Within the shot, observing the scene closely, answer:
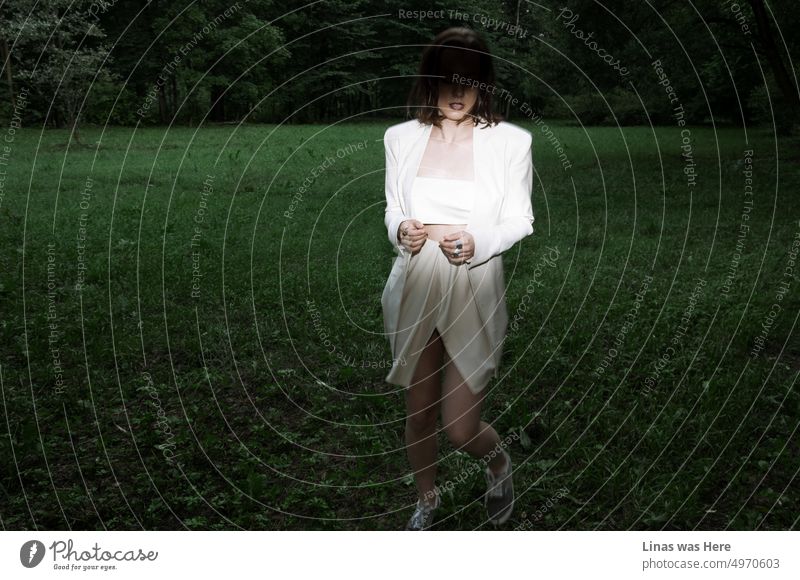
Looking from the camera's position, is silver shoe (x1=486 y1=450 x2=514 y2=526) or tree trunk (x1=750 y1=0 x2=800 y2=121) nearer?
silver shoe (x1=486 y1=450 x2=514 y2=526)

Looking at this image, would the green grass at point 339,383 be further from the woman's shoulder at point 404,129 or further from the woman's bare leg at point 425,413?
the woman's shoulder at point 404,129

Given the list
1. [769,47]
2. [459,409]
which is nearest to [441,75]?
[459,409]

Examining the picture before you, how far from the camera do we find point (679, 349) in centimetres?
578

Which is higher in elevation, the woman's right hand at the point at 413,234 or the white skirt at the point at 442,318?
the woman's right hand at the point at 413,234

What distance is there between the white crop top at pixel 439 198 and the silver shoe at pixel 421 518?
1.40m

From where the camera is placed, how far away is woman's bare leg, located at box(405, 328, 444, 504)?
10.7 feet

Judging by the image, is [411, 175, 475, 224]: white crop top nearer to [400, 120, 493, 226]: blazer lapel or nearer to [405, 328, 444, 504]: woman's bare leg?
[400, 120, 493, 226]: blazer lapel

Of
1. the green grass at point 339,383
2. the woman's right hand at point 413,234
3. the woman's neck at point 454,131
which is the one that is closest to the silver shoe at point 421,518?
the green grass at point 339,383

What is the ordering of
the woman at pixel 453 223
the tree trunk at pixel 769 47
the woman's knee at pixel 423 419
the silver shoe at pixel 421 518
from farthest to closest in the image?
1. the tree trunk at pixel 769 47
2. the silver shoe at pixel 421 518
3. the woman's knee at pixel 423 419
4. the woman at pixel 453 223

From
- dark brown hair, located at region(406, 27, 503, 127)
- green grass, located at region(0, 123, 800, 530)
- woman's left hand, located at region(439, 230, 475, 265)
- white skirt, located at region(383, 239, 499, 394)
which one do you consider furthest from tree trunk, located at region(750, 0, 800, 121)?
woman's left hand, located at region(439, 230, 475, 265)

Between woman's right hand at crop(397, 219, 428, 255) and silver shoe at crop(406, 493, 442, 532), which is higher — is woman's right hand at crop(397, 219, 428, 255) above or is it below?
above

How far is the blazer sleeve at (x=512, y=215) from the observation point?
2.91m
